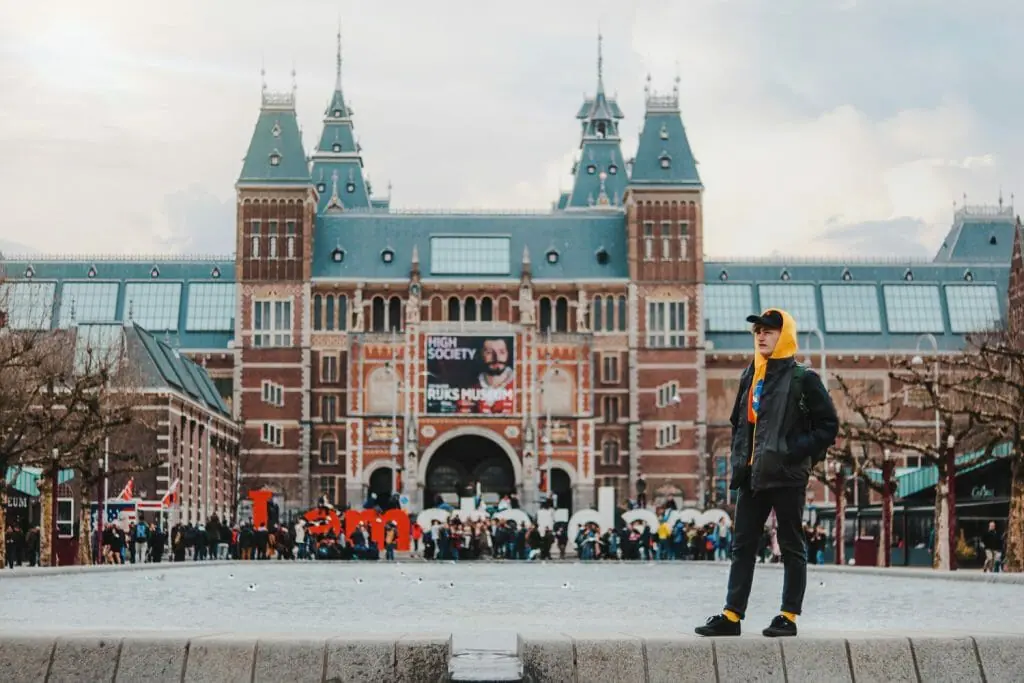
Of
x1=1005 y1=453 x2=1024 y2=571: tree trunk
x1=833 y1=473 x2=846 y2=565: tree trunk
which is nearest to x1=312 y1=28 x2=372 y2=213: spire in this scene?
x1=833 y1=473 x2=846 y2=565: tree trunk

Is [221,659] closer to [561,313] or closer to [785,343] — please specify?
[785,343]

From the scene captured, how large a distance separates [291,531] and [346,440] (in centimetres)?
2832

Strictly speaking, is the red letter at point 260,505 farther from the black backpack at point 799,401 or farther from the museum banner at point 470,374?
the black backpack at point 799,401

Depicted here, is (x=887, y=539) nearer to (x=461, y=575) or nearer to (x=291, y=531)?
(x=461, y=575)

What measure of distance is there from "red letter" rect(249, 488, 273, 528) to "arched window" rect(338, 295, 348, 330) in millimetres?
28363

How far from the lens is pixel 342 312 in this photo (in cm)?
8362

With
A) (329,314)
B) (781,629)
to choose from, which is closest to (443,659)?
(781,629)

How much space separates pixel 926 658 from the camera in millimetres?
8922

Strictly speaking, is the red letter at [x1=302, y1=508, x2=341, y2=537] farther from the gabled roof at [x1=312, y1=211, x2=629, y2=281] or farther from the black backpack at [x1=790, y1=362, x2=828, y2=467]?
the black backpack at [x1=790, y1=362, x2=828, y2=467]

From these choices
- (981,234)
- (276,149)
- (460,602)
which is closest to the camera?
(460,602)

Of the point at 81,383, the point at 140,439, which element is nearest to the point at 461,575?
the point at 81,383

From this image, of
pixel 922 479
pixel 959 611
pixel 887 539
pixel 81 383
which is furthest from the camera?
pixel 922 479

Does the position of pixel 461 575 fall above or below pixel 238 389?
below

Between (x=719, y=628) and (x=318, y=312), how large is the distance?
7517cm
